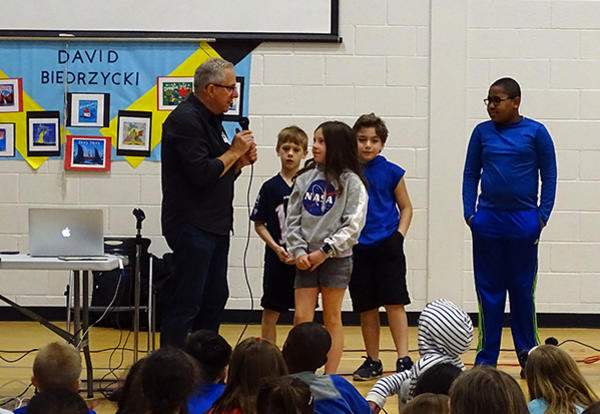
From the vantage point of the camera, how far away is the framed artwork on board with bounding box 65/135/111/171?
6.57 metres

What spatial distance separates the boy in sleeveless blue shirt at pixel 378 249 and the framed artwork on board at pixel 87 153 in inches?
91.5

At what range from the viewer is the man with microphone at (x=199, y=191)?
412 cm

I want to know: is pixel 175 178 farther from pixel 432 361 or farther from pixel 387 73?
pixel 387 73

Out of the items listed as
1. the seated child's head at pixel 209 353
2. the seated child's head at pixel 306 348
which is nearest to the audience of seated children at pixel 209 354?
the seated child's head at pixel 209 353

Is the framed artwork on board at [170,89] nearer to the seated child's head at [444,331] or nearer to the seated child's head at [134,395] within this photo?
the seated child's head at [444,331]

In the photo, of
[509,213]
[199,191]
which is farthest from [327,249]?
[509,213]

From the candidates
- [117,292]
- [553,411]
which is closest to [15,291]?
[117,292]

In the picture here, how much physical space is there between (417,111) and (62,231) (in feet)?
10.1

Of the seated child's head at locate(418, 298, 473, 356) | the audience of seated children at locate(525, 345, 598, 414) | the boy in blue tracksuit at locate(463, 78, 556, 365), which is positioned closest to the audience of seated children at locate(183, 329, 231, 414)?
the seated child's head at locate(418, 298, 473, 356)

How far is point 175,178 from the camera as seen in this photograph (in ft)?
13.8

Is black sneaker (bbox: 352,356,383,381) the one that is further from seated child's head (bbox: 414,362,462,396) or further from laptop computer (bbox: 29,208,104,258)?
seated child's head (bbox: 414,362,462,396)

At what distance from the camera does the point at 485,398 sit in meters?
2.04

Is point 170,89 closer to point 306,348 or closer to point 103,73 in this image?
point 103,73

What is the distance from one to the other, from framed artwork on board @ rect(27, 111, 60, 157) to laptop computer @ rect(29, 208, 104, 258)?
7.99 ft
